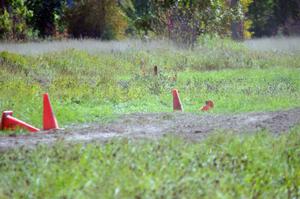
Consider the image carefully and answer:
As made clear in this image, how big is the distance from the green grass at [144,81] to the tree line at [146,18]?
3292 millimetres

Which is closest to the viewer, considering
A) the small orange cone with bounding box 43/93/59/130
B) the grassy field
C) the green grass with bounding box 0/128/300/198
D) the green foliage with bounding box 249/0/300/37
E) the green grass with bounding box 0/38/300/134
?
the green grass with bounding box 0/128/300/198

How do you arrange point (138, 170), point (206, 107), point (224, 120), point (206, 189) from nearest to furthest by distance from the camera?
point (206, 189) → point (138, 170) → point (224, 120) → point (206, 107)

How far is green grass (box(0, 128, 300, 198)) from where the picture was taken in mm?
6578

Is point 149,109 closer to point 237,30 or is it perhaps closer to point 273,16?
point 237,30

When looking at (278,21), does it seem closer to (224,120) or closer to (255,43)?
(255,43)

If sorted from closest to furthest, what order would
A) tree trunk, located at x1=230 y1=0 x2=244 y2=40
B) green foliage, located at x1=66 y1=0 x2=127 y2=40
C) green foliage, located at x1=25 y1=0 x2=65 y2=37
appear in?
1. tree trunk, located at x1=230 y1=0 x2=244 y2=40
2. green foliage, located at x1=66 y1=0 x2=127 y2=40
3. green foliage, located at x1=25 y1=0 x2=65 y2=37

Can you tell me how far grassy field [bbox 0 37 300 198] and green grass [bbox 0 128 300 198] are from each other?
0.01m

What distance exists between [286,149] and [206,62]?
52.4 ft

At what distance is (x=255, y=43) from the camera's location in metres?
31.0

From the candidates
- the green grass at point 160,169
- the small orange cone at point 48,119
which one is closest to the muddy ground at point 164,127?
the small orange cone at point 48,119

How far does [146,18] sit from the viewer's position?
3472cm

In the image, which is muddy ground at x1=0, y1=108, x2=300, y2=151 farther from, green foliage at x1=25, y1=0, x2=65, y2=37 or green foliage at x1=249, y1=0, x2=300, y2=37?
green foliage at x1=249, y1=0, x2=300, y2=37

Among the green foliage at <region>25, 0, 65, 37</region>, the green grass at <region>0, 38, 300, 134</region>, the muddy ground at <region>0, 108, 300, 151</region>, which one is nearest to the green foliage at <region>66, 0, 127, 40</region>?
the green foliage at <region>25, 0, 65, 37</region>

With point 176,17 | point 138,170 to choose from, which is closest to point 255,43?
point 176,17
